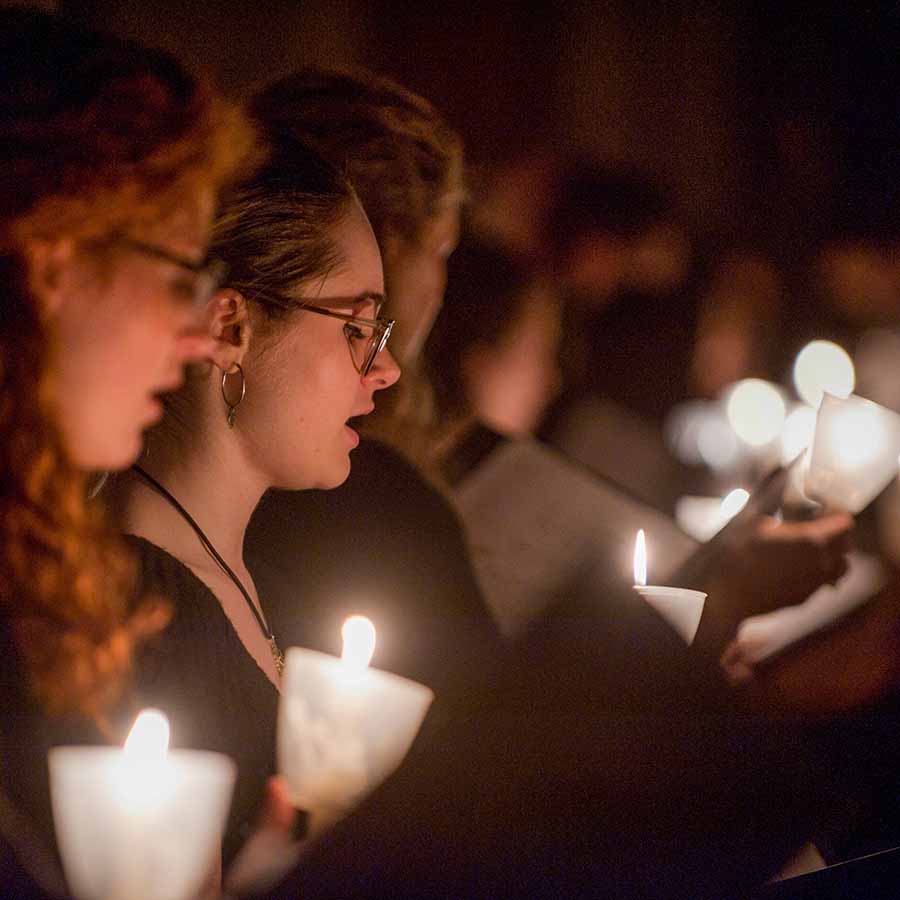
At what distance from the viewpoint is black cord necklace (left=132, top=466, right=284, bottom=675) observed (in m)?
1.25

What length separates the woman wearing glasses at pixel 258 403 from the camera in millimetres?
1206

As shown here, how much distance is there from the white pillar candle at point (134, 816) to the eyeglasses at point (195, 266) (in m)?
0.36

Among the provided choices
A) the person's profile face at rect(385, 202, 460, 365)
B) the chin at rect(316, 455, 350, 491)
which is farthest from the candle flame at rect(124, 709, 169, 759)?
the person's profile face at rect(385, 202, 460, 365)

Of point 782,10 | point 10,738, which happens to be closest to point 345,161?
point 10,738

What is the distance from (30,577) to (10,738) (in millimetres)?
140

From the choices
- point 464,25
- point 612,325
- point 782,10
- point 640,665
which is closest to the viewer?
point 640,665

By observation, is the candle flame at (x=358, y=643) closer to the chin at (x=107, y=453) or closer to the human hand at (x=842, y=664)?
the chin at (x=107, y=453)

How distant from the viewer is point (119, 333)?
927mm

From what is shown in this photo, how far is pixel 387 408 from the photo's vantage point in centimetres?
203

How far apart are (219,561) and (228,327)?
256 millimetres

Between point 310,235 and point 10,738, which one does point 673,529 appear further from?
point 10,738

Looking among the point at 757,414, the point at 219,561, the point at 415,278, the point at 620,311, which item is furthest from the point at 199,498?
the point at 620,311

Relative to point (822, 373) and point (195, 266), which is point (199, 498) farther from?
point (822, 373)

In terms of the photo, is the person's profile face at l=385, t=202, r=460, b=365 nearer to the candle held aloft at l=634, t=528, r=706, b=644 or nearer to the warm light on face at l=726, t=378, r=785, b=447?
the candle held aloft at l=634, t=528, r=706, b=644
